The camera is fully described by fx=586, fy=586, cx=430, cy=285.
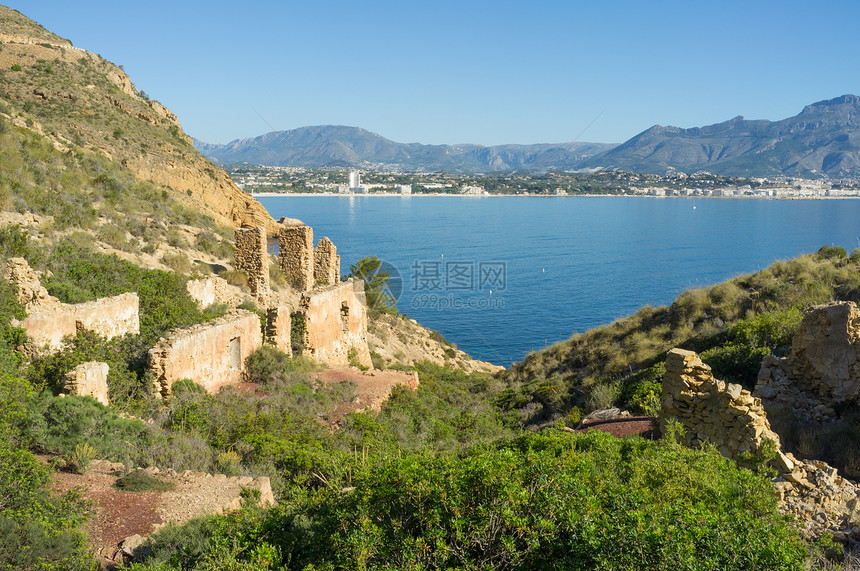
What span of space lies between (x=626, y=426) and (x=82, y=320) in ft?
33.0

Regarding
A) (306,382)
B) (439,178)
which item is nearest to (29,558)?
(306,382)

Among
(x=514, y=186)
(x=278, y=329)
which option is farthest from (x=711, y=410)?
(x=514, y=186)

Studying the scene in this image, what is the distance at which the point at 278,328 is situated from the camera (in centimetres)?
1384

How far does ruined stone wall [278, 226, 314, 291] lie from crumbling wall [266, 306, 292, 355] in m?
7.37

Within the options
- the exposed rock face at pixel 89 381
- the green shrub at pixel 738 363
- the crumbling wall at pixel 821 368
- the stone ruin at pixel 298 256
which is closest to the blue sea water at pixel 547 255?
the stone ruin at pixel 298 256

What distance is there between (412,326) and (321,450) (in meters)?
20.7

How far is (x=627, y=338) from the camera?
20609mm

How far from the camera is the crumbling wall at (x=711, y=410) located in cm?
763

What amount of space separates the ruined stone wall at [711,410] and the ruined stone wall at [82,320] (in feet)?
32.4

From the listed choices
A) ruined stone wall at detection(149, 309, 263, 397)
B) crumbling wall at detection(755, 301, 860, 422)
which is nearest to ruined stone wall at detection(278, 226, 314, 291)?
ruined stone wall at detection(149, 309, 263, 397)

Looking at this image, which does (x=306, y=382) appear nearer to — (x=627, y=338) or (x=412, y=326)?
(x=627, y=338)

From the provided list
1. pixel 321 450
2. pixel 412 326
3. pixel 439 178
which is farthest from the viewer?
pixel 439 178

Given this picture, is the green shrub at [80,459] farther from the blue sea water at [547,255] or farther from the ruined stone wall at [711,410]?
the blue sea water at [547,255]

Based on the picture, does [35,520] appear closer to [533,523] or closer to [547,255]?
[533,523]
